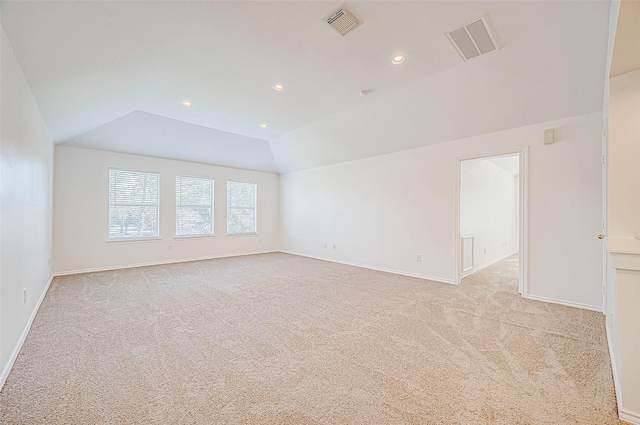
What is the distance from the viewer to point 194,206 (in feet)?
22.1

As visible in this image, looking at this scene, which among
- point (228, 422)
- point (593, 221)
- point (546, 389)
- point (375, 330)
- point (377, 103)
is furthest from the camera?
point (377, 103)

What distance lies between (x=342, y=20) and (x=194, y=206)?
5744 mm

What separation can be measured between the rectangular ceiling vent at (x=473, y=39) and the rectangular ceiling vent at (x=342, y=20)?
3.01 ft

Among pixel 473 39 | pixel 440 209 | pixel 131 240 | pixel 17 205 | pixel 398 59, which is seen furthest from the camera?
pixel 131 240

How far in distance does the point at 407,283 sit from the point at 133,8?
4.62 meters

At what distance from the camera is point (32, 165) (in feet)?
10.00

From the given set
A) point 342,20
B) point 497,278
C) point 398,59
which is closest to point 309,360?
point 342,20

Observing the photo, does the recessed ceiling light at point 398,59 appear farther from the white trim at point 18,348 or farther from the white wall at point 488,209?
the white trim at point 18,348

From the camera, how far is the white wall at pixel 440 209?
11.1 feet

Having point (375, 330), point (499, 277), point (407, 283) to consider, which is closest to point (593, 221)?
point (499, 277)

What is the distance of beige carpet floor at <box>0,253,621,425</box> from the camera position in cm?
161

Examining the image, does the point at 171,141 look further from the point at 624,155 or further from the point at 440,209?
the point at 624,155

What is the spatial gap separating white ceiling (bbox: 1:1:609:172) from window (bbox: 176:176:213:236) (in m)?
1.65

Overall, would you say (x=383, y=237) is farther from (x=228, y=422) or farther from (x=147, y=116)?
(x=147, y=116)
